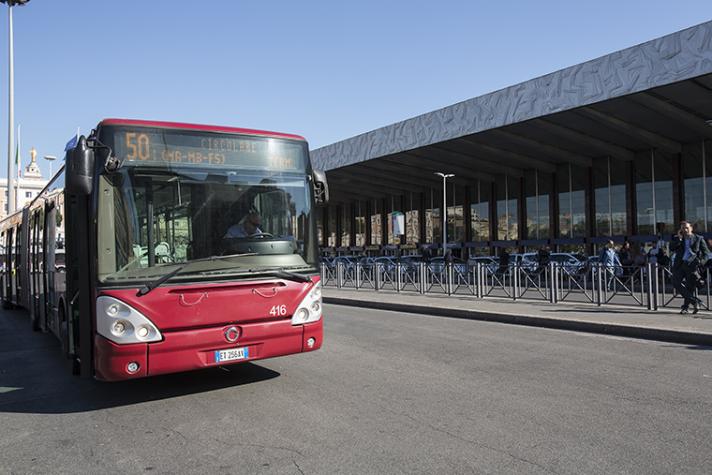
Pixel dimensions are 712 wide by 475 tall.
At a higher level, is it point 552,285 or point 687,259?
point 687,259

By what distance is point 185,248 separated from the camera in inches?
224

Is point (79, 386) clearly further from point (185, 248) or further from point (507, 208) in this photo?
point (507, 208)

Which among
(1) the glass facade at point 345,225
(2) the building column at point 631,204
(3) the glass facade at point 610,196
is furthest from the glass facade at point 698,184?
(1) the glass facade at point 345,225

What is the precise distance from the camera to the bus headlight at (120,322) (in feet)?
17.2

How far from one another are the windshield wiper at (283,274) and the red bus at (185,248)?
1 cm

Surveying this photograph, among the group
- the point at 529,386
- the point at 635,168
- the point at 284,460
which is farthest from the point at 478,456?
the point at 635,168

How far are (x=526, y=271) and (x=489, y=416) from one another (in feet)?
39.2

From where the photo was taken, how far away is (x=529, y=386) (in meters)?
6.10

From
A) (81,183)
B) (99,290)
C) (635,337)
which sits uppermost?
(81,183)

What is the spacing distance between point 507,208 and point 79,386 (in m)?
37.1

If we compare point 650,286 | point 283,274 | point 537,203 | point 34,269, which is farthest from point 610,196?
point 283,274

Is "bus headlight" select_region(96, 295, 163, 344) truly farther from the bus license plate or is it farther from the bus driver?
the bus driver

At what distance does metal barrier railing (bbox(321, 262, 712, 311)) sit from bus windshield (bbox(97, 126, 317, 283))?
9.06 meters

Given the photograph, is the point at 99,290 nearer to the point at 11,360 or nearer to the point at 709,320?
the point at 11,360
